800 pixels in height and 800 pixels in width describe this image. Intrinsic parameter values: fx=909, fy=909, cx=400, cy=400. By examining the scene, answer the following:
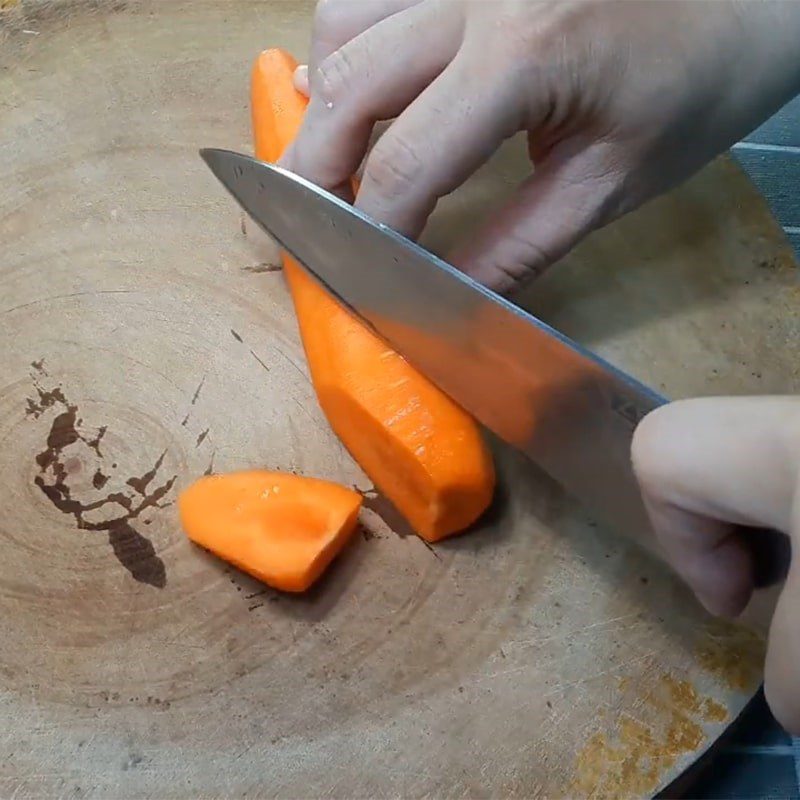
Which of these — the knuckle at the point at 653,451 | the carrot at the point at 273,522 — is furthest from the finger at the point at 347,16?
the knuckle at the point at 653,451

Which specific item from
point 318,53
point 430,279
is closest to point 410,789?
point 430,279

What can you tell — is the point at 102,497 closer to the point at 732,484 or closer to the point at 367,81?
the point at 367,81

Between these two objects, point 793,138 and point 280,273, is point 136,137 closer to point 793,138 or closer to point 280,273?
point 280,273

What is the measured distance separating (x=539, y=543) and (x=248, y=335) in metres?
0.55

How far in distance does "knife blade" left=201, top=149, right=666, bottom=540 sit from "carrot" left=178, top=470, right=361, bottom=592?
0.23 meters

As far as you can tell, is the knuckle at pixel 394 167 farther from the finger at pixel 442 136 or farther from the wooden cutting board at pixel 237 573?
the wooden cutting board at pixel 237 573

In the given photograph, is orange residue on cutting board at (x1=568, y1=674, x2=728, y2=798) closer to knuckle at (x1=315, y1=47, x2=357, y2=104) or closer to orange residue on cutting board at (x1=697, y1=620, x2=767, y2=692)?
orange residue on cutting board at (x1=697, y1=620, x2=767, y2=692)

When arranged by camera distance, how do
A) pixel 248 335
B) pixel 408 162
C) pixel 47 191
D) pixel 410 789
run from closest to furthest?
pixel 410 789 → pixel 408 162 → pixel 248 335 → pixel 47 191

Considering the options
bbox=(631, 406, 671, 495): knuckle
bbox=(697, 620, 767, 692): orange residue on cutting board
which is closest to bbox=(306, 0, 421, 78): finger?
bbox=(631, 406, 671, 495): knuckle

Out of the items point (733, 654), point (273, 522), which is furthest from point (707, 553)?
point (273, 522)

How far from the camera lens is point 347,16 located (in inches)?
55.2

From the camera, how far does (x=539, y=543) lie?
126cm

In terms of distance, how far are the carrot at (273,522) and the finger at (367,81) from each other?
463 millimetres

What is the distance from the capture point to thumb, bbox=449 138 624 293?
130 centimetres
